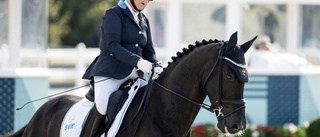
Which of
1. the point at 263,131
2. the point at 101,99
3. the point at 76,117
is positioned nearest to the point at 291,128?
the point at 263,131

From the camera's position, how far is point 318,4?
13297 millimetres

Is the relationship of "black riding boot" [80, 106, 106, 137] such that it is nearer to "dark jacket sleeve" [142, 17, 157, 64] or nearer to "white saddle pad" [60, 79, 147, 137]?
"white saddle pad" [60, 79, 147, 137]

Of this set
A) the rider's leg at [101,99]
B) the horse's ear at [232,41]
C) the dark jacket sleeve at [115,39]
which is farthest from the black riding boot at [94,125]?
the horse's ear at [232,41]

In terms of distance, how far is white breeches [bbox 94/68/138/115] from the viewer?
479 centimetres

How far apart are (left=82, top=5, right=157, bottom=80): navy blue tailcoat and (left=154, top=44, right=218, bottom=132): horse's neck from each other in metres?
0.38

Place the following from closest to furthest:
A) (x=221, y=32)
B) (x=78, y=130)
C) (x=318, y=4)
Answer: (x=78, y=130), (x=221, y=32), (x=318, y=4)

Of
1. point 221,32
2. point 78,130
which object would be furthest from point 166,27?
point 78,130

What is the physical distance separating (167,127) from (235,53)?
2.76 ft

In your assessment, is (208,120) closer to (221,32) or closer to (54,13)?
(221,32)

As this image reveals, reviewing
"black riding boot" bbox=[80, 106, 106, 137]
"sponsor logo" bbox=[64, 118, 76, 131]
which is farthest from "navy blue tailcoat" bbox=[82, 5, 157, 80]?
"sponsor logo" bbox=[64, 118, 76, 131]

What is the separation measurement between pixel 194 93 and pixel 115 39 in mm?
833

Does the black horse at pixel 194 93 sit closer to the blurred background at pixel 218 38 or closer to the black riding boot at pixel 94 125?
the black riding boot at pixel 94 125

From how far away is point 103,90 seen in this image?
4.83 m

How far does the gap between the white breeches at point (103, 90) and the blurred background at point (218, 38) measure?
399 centimetres
